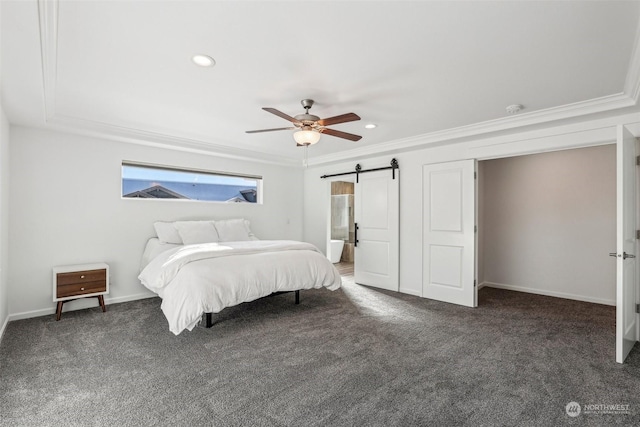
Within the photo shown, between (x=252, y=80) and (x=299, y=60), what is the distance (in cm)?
52

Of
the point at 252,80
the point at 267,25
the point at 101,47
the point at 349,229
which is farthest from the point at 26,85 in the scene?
the point at 349,229

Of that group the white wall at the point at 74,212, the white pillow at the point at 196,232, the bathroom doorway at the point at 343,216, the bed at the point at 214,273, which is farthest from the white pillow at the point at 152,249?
the bathroom doorway at the point at 343,216

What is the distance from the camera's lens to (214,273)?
3236mm

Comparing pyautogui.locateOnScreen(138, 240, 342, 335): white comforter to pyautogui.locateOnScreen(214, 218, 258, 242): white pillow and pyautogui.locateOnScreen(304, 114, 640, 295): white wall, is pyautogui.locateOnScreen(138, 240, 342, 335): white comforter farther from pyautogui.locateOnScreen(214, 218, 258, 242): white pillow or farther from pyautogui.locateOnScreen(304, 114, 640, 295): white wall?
pyautogui.locateOnScreen(304, 114, 640, 295): white wall

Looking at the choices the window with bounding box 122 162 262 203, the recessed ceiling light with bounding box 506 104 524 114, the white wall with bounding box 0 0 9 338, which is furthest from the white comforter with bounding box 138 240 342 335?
the recessed ceiling light with bounding box 506 104 524 114

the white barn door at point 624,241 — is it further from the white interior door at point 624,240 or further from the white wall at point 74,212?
the white wall at point 74,212

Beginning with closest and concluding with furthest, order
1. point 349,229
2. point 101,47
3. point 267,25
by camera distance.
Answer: point 267,25
point 101,47
point 349,229

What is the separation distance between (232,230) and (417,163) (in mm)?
3043

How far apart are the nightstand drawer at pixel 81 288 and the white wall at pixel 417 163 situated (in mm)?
3655

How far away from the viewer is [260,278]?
351 centimetres

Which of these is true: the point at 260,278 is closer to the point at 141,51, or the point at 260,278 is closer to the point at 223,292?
the point at 223,292

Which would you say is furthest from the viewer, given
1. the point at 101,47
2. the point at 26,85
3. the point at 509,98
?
the point at 509,98

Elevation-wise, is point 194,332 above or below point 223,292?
below

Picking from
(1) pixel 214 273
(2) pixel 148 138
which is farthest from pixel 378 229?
(2) pixel 148 138
